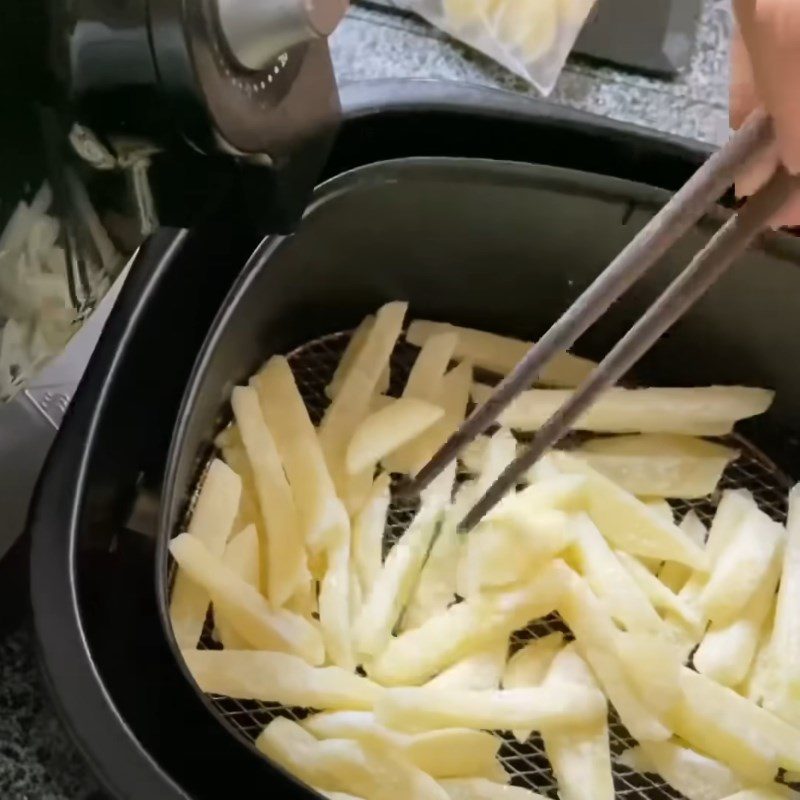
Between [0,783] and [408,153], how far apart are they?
→ 450mm

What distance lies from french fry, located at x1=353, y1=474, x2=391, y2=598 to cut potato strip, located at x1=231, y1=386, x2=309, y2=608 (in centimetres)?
4

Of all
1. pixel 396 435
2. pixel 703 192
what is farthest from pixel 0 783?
pixel 703 192

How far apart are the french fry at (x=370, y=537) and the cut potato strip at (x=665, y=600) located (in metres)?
0.15

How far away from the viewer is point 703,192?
462 millimetres

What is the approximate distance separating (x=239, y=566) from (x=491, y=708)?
166mm

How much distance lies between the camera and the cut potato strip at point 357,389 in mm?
691

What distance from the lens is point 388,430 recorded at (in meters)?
0.69

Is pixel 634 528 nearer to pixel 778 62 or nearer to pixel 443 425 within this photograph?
pixel 443 425

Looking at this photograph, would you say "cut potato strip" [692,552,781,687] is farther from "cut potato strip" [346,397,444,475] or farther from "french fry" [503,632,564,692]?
"cut potato strip" [346,397,444,475]

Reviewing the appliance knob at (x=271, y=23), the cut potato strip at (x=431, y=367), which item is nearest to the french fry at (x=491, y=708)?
the cut potato strip at (x=431, y=367)

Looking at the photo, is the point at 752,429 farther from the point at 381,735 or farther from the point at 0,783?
the point at 0,783

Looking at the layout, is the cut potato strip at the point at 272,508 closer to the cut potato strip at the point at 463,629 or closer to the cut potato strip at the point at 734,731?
the cut potato strip at the point at 463,629

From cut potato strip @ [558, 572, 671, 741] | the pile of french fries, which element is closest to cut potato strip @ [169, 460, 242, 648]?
the pile of french fries

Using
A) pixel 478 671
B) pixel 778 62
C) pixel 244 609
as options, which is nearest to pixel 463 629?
pixel 478 671
